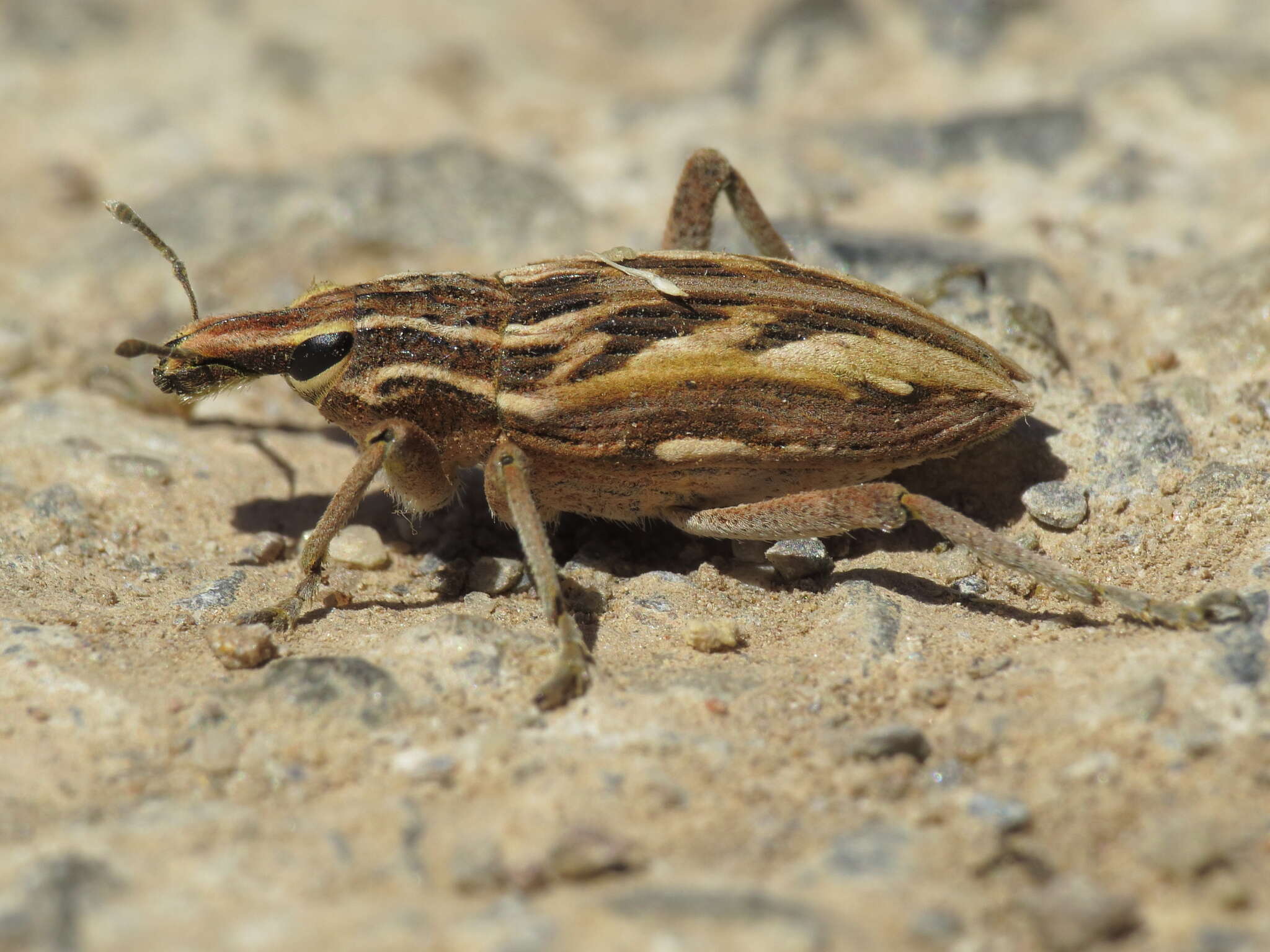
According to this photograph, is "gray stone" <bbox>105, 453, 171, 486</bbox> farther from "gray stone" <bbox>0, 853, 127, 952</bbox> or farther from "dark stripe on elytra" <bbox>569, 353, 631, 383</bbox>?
"gray stone" <bbox>0, 853, 127, 952</bbox>

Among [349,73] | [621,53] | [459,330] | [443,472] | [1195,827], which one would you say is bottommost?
[1195,827]

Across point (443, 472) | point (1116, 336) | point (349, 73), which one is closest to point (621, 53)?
point (349, 73)

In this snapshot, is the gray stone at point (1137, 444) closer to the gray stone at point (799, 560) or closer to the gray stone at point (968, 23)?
the gray stone at point (799, 560)

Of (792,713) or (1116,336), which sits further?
(1116,336)

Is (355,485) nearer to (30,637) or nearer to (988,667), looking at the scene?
(30,637)

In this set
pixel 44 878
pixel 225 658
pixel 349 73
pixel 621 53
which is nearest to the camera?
pixel 44 878

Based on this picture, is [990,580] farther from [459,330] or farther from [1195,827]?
[459,330]
